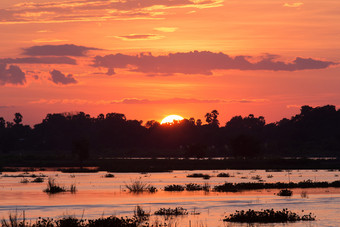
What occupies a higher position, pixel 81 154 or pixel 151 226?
pixel 81 154

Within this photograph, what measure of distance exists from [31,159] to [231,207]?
4799 inches

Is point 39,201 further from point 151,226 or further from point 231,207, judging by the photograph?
point 151,226

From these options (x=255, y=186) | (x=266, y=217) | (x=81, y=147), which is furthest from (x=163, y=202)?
(x=81, y=147)

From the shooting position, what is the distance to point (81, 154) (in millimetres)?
135000

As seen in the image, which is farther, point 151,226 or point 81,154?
point 81,154

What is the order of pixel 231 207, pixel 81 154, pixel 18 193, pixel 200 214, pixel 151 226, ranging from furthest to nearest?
pixel 81 154, pixel 18 193, pixel 231 207, pixel 200 214, pixel 151 226

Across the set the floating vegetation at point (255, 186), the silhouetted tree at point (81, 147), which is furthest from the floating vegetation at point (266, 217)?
the silhouetted tree at point (81, 147)

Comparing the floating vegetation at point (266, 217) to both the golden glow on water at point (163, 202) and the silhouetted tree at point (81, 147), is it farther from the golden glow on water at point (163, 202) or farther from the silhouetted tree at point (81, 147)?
the silhouetted tree at point (81, 147)

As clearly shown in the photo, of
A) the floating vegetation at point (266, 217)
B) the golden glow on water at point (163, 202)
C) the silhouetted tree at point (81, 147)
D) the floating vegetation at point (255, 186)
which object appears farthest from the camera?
the silhouetted tree at point (81, 147)

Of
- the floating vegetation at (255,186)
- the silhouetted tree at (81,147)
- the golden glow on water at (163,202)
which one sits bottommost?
the golden glow on water at (163,202)

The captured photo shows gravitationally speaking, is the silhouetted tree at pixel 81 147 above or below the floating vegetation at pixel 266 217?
above

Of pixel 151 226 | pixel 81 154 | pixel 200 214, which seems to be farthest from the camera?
pixel 81 154

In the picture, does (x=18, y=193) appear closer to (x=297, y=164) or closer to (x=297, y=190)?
(x=297, y=190)

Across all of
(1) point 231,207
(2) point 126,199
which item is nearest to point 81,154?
(2) point 126,199
